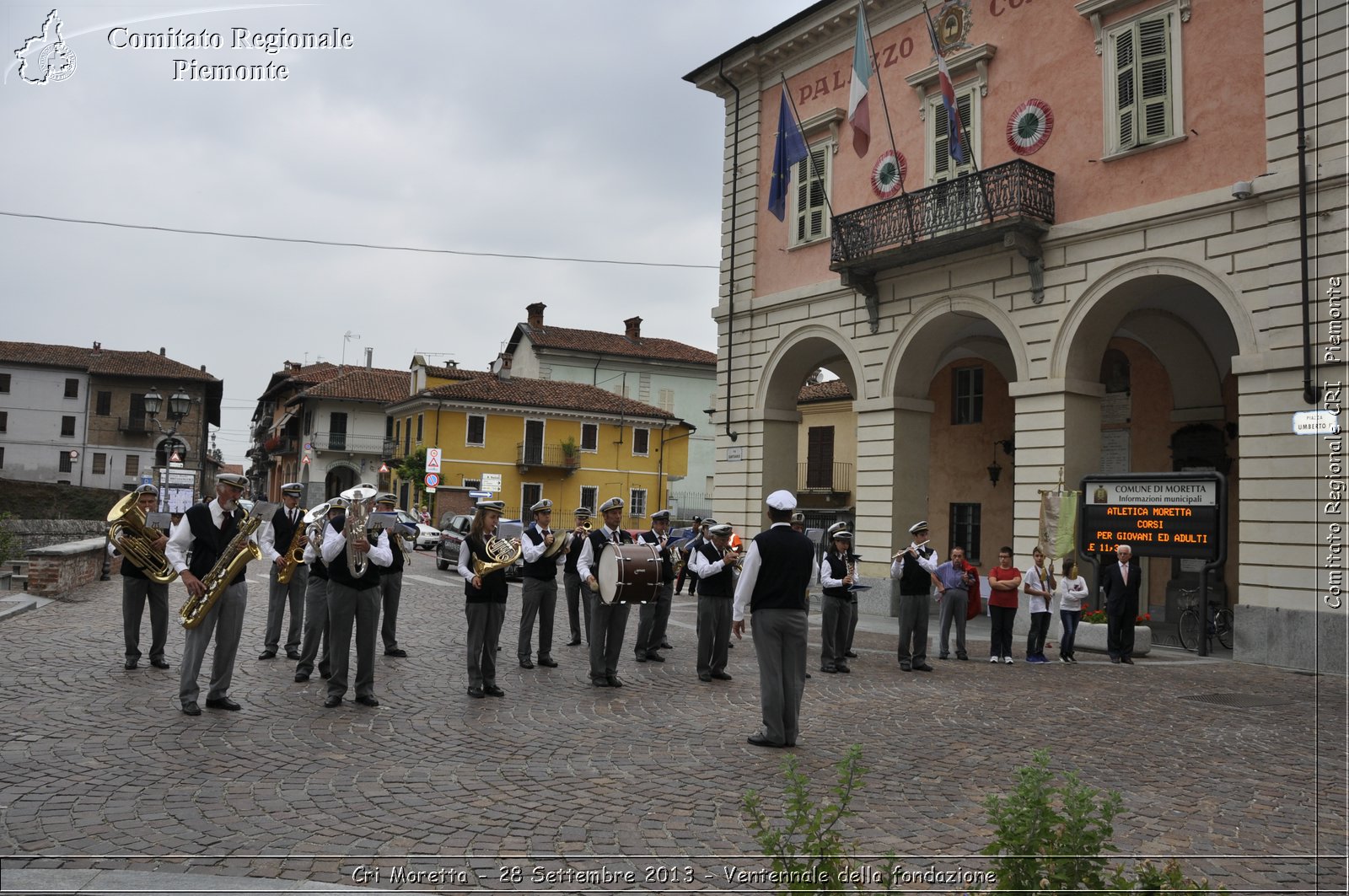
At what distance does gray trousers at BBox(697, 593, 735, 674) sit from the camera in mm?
11117

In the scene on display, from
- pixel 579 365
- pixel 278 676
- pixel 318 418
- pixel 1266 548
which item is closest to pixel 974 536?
pixel 1266 548

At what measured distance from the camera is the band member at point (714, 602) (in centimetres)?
1112

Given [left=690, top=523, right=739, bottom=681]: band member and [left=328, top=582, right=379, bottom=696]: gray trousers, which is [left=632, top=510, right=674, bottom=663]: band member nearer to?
[left=690, top=523, right=739, bottom=681]: band member

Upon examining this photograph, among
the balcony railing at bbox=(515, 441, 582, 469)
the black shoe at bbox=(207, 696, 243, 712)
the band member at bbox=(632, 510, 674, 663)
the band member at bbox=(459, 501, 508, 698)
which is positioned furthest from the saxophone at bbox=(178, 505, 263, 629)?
the balcony railing at bbox=(515, 441, 582, 469)

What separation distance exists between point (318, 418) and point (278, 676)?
58.3 m

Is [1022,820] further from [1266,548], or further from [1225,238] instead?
[1225,238]

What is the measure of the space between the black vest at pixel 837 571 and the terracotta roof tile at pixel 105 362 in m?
52.3

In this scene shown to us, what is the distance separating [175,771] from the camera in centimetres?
622

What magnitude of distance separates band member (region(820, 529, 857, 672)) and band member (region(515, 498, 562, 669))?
3.40m

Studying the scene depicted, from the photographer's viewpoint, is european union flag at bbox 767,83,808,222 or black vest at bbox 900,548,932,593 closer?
black vest at bbox 900,548,932,593

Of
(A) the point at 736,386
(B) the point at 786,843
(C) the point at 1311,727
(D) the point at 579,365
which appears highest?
(D) the point at 579,365

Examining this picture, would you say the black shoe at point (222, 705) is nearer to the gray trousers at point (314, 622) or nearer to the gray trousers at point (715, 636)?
the gray trousers at point (314, 622)

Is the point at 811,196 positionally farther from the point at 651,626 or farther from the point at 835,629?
the point at 651,626

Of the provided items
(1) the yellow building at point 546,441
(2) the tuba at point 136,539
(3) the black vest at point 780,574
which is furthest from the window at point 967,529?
(1) the yellow building at point 546,441
